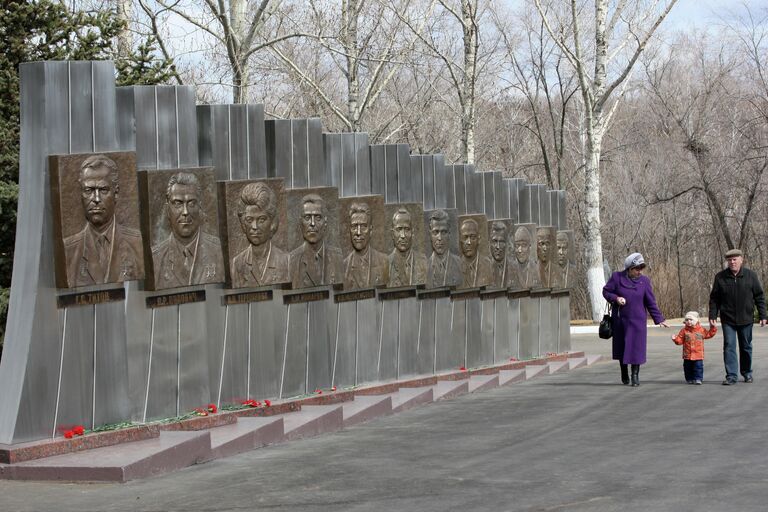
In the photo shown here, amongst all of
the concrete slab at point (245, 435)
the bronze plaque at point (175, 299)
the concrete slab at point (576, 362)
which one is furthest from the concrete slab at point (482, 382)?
the bronze plaque at point (175, 299)

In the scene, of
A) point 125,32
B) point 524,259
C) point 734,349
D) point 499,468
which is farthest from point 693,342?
point 125,32

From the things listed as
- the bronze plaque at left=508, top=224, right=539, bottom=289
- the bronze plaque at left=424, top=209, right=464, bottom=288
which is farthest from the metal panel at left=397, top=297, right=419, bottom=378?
the bronze plaque at left=508, top=224, right=539, bottom=289

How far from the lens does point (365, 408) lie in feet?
43.1

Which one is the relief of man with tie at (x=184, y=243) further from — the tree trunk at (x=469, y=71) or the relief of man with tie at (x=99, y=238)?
the tree trunk at (x=469, y=71)

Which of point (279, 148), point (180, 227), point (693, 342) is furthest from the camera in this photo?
point (693, 342)

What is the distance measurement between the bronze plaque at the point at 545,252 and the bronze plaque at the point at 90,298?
36.3 feet

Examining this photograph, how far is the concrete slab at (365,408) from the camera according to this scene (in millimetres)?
12852

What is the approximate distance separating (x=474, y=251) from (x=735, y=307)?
13.9ft

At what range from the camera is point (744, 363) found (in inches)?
623

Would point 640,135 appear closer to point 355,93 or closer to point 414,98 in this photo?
point 414,98

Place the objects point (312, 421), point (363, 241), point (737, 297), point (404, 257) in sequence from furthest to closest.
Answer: point (404, 257) → point (737, 297) → point (363, 241) → point (312, 421)

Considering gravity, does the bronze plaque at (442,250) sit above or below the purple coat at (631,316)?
above

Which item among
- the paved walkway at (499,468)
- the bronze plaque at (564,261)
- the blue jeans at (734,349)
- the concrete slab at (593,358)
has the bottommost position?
the paved walkway at (499,468)

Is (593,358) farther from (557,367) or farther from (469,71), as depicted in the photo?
(469,71)
